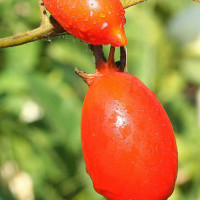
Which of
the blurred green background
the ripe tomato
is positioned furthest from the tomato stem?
the blurred green background

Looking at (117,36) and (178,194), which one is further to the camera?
(178,194)

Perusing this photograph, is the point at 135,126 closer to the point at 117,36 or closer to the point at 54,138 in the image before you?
the point at 117,36

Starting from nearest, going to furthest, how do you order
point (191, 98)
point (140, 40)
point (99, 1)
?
point (99, 1)
point (140, 40)
point (191, 98)

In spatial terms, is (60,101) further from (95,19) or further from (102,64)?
(95,19)

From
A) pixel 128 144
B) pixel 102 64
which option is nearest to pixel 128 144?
pixel 128 144

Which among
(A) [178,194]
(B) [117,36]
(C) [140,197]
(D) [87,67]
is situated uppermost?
(B) [117,36]

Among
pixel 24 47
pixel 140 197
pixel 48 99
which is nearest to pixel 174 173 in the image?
pixel 140 197

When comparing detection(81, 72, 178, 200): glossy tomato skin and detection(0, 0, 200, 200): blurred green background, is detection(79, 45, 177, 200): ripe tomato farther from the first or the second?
detection(0, 0, 200, 200): blurred green background

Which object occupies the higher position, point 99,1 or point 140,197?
point 99,1
